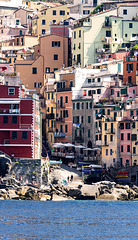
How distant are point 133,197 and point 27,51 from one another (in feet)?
158

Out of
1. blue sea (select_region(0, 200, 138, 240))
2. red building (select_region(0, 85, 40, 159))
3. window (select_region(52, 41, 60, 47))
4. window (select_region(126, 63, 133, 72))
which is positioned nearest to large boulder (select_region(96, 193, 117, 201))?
blue sea (select_region(0, 200, 138, 240))

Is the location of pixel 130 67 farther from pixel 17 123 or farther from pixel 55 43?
pixel 17 123

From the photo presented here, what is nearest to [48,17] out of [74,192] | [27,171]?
[74,192]

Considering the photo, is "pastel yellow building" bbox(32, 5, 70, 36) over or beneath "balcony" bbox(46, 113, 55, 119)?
over

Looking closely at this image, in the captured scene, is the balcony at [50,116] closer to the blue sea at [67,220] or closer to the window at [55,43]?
the window at [55,43]

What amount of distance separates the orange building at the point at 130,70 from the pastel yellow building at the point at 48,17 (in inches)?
1203

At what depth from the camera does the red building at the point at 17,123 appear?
10881 cm

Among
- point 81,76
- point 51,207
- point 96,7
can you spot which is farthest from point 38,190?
point 96,7

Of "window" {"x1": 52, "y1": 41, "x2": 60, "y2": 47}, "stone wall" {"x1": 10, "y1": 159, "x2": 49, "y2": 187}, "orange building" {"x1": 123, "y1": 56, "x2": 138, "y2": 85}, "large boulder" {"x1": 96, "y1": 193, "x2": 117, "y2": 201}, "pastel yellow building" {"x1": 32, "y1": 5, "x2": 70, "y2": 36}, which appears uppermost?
"pastel yellow building" {"x1": 32, "y1": 5, "x2": 70, "y2": 36}

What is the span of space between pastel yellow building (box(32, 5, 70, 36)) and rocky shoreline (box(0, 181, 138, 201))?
176ft

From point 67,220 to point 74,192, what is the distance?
25.5 m

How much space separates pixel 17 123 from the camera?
109 m

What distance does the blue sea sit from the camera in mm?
72750

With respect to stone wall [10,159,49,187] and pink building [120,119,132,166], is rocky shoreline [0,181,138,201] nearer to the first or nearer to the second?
stone wall [10,159,49,187]
